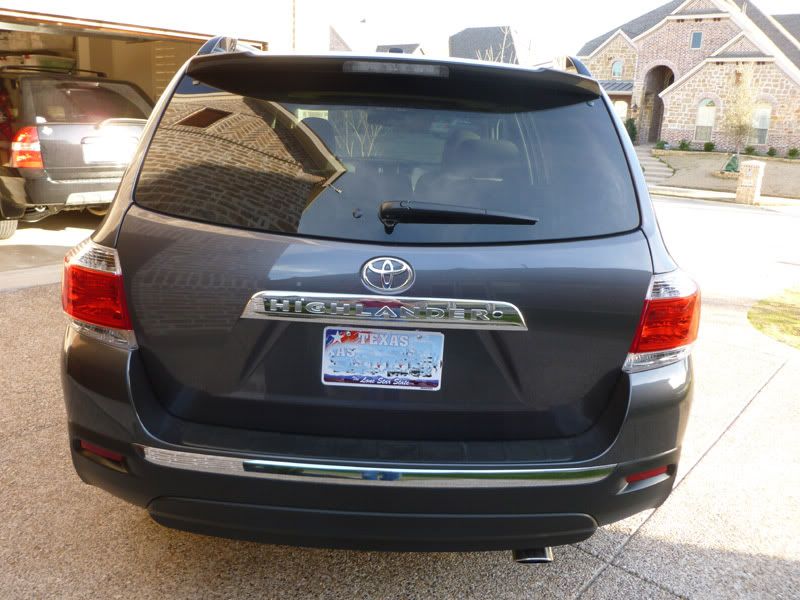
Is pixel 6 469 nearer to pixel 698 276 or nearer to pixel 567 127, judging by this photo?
pixel 567 127

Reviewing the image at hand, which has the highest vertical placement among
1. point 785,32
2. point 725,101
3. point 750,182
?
point 785,32

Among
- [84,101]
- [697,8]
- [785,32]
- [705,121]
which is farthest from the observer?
[697,8]

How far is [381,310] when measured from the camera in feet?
6.41

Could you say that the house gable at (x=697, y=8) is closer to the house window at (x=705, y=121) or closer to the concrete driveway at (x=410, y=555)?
the house window at (x=705, y=121)

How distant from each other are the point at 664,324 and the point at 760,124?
→ 45.0 m

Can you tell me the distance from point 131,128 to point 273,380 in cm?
759

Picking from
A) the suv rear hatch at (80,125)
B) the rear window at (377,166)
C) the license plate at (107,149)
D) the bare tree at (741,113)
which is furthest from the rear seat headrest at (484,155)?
the bare tree at (741,113)

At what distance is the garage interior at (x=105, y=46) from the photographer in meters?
8.36

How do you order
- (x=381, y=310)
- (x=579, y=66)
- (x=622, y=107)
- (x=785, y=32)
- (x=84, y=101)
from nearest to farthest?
1. (x=381, y=310)
2. (x=579, y=66)
3. (x=84, y=101)
4. (x=785, y=32)
5. (x=622, y=107)

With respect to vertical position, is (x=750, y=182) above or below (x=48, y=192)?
below

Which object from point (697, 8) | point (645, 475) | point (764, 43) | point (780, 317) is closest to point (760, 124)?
point (764, 43)

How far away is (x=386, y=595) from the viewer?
100 inches

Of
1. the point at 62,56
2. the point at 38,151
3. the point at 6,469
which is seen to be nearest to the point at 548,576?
the point at 6,469

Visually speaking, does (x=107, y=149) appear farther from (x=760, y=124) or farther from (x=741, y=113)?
(x=760, y=124)
